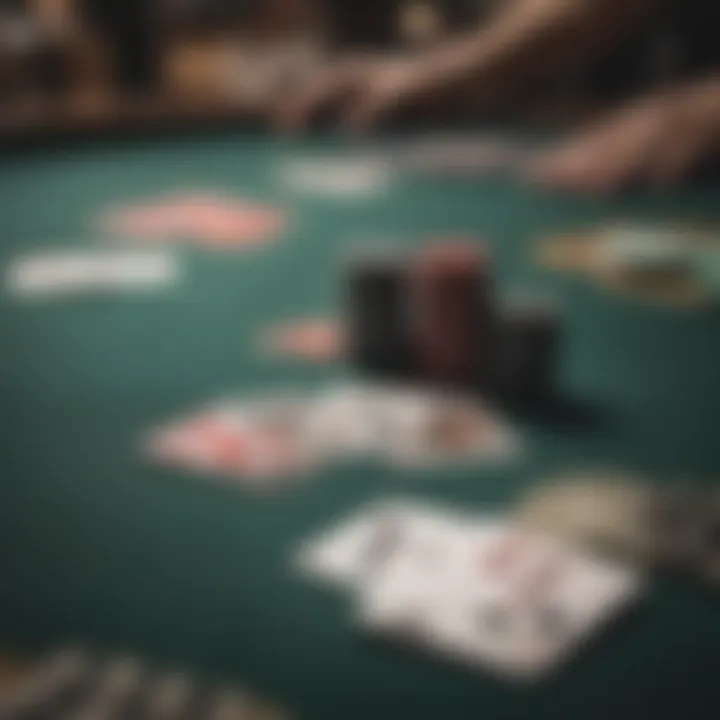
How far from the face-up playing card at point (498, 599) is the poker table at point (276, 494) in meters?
0.02

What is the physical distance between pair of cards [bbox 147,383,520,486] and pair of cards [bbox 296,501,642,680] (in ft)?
0.41

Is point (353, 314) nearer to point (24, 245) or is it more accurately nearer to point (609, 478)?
point (609, 478)

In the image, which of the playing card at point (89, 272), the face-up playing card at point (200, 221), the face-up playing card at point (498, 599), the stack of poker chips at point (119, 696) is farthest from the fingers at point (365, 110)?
the stack of poker chips at point (119, 696)

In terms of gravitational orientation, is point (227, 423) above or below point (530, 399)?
below

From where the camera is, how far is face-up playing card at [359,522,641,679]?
0.89 meters

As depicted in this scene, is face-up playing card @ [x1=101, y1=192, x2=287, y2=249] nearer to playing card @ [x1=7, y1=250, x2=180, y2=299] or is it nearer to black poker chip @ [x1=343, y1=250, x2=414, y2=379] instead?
playing card @ [x1=7, y1=250, x2=180, y2=299]

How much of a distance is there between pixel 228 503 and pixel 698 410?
0.48m

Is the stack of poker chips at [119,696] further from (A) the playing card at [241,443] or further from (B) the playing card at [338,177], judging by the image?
(B) the playing card at [338,177]

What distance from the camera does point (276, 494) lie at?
1.11 metres

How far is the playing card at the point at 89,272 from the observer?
1.66m

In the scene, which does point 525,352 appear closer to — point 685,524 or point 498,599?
point 685,524

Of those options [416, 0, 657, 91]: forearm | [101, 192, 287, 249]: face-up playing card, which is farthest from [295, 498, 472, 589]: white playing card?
[416, 0, 657, 91]: forearm

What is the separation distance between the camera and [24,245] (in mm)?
1871

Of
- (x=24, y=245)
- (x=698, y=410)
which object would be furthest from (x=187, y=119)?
(x=698, y=410)
